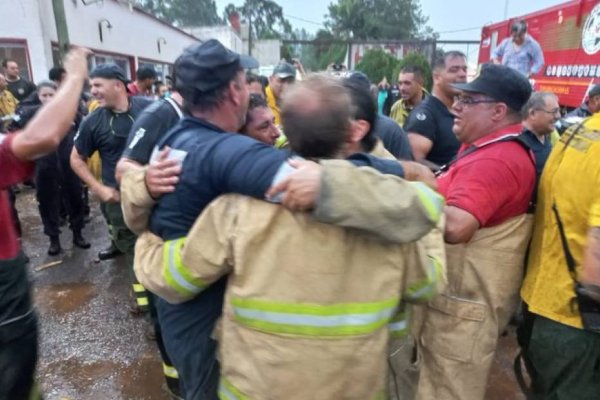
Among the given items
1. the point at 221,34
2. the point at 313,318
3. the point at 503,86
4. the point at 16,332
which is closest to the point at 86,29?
the point at 16,332

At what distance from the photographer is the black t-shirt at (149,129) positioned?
2820 millimetres

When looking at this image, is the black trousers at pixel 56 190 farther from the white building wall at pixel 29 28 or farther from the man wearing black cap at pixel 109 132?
the white building wall at pixel 29 28

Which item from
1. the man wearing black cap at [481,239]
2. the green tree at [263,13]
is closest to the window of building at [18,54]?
the man wearing black cap at [481,239]

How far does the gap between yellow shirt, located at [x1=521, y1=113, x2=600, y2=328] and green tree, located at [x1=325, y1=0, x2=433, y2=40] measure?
192 ft

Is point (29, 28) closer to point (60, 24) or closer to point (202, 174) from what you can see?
point (60, 24)

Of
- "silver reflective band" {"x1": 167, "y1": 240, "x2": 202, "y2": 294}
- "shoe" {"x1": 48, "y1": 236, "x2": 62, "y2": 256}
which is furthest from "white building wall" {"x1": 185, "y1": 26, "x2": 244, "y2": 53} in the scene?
"silver reflective band" {"x1": 167, "y1": 240, "x2": 202, "y2": 294}

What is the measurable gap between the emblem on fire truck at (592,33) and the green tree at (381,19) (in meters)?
52.7

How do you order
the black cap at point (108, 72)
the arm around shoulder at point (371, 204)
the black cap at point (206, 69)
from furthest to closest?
the black cap at point (108, 72) → the black cap at point (206, 69) → the arm around shoulder at point (371, 204)

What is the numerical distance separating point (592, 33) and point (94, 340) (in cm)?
756

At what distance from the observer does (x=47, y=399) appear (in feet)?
10.3

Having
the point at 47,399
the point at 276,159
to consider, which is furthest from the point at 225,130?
the point at 47,399

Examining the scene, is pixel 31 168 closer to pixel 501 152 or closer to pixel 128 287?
pixel 501 152

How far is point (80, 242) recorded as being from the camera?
5.96 metres

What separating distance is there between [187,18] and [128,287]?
92.2 m
